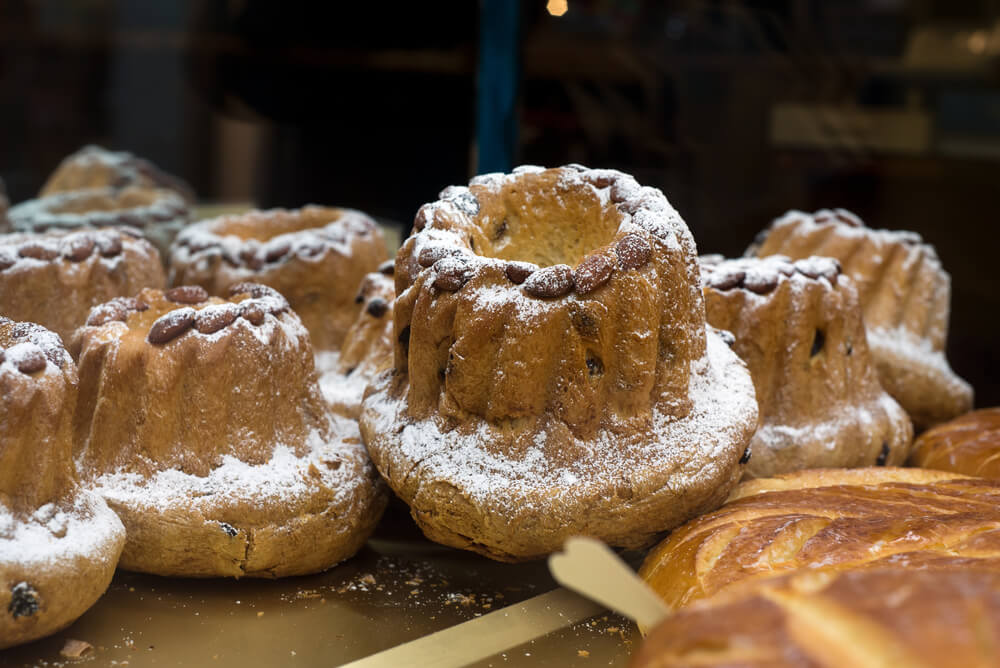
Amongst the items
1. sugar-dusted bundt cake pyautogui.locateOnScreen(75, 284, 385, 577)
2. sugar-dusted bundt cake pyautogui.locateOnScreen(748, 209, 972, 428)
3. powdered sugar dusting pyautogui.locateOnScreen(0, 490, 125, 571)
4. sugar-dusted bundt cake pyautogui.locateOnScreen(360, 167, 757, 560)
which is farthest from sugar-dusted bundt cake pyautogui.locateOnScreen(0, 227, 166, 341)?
sugar-dusted bundt cake pyautogui.locateOnScreen(748, 209, 972, 428)

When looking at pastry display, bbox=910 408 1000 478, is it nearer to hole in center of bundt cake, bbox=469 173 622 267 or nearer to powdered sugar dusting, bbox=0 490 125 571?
hole in center of bundt cake, bbox=469 173 622 267

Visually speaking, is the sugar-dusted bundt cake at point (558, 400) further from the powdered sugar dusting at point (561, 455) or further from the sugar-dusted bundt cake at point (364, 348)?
the sugar-dusted bundt cake at point (364, 348)

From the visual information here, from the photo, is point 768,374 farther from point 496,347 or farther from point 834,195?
point 834,195

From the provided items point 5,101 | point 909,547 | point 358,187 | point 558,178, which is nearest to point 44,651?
point 558,178

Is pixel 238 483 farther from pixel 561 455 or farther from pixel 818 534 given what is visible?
pixel 818 534

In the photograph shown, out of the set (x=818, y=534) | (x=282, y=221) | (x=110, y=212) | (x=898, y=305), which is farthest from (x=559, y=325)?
(x=110, y=212)

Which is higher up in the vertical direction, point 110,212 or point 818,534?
point 110,212

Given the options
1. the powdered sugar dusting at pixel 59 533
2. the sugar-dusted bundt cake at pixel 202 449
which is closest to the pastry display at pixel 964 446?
the sugar-dusted bundt cake at pixel 202 449
